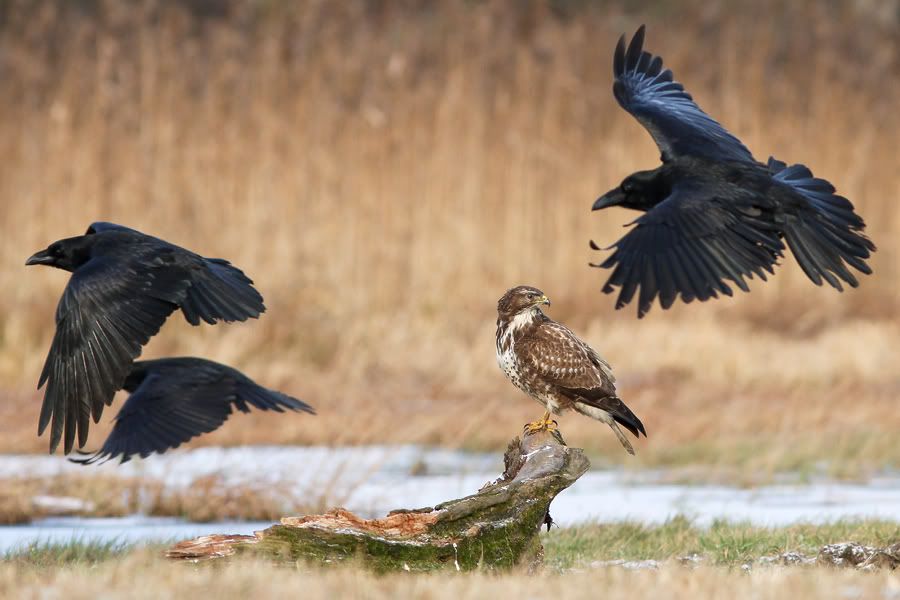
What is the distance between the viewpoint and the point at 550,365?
16.1ft

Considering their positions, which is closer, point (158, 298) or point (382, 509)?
point (158, 298)

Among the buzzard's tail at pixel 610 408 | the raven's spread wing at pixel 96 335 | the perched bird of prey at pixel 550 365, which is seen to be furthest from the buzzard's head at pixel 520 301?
the raven's spread wing at pixel 96 335

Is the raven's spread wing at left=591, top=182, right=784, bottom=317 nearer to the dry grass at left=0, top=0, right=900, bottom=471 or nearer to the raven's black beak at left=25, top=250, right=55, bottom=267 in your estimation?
the raven's black beak at left=25, top=250, right=55, bottom=267

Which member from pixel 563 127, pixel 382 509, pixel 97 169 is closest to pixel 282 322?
pixel 97 169

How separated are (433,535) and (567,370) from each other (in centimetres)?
86

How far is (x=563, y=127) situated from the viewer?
405 inches

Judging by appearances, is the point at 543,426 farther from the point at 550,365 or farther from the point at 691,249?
the point at 691,249

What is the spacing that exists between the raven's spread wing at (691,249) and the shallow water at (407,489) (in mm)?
1133

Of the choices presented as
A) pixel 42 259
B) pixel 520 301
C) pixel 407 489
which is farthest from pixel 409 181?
pixel 520 301

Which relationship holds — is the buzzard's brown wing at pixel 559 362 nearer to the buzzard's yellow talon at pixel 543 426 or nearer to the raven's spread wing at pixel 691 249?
the buzzard's yellow talon at pixel 543 426

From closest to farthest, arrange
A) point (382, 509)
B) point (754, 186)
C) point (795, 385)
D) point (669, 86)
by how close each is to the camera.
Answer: point (754, 186) → point (382, 509) → point (669, 86) → point (795, 385)

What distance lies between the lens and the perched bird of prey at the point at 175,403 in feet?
17.9

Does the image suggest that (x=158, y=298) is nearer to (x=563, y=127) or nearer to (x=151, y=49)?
(x=151, y=49)

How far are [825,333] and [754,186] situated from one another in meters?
4.77
